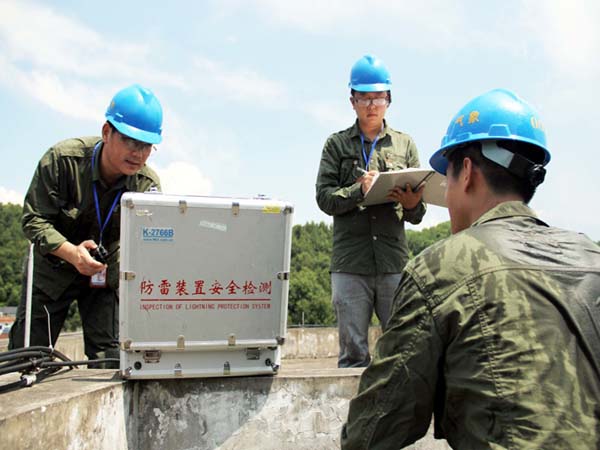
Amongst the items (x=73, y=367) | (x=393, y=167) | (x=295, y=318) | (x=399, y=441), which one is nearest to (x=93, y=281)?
(x=73, y=367)

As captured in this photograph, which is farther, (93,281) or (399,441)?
(93,281)

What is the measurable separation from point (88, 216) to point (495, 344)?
317 cm

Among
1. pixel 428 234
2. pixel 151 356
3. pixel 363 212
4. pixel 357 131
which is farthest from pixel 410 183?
pixel 428 234

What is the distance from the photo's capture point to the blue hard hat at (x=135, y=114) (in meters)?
3.92

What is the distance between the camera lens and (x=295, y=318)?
61875mm

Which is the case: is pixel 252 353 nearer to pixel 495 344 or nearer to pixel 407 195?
pixel 407 195

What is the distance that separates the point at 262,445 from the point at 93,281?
161cm

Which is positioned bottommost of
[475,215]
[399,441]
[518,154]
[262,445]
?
[262,445]

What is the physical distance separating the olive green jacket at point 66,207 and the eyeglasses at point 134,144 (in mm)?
291

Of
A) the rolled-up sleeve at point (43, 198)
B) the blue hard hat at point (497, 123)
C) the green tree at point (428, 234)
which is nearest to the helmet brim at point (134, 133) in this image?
the rolled-up sleeve at point (43, 198)

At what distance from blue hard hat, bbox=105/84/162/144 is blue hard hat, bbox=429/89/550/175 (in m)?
2.25

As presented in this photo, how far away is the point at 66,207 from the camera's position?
4.12 meters

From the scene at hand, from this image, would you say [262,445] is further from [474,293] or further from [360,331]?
[474,293]

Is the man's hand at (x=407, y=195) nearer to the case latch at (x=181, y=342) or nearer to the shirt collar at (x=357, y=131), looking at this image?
the shirt collar at (x=357, y=131)
